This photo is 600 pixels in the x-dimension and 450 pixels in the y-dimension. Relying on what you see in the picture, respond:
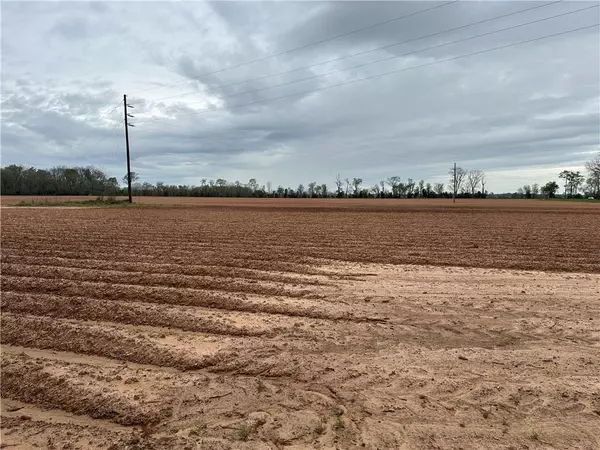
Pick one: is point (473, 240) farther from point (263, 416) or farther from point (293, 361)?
point (263, 416)

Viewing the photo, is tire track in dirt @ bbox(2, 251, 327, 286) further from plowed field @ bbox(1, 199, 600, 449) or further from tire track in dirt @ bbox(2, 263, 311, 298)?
tire track in dirt @ bbox(2, 263, 311, 298)

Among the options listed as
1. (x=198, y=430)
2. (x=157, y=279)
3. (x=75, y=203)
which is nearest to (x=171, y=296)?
(x=157, y=279)

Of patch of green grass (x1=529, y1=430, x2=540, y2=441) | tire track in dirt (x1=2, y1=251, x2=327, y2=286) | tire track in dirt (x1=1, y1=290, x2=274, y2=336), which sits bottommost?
patch of green grass (x1=529, y1=430, x2=540, y2=441)

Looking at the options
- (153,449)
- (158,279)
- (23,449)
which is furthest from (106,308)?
(153,449)

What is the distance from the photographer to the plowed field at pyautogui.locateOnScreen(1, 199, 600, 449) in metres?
3.23

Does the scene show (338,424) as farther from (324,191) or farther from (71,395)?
(324,191)

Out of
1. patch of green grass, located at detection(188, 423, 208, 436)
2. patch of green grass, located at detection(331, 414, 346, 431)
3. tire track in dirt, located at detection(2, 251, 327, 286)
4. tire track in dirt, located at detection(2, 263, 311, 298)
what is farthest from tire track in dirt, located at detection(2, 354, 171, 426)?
tire track in dirt, located at detection(2, 251, 327, 286)

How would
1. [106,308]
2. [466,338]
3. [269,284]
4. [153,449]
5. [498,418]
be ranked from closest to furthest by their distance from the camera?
[153,449] < [498,418] < [466,338] < [106,308] < [269,284]

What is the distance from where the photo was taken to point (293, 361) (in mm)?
4469

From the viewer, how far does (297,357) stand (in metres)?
4.57

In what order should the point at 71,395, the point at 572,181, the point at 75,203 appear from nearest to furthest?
the point at 71,395
the point at 75,203
the point at 572,181

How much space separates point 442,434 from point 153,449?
2226 millimetres

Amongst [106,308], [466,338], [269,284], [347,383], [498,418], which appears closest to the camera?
[498,418]

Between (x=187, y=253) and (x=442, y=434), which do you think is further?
(x=187, y=253)
